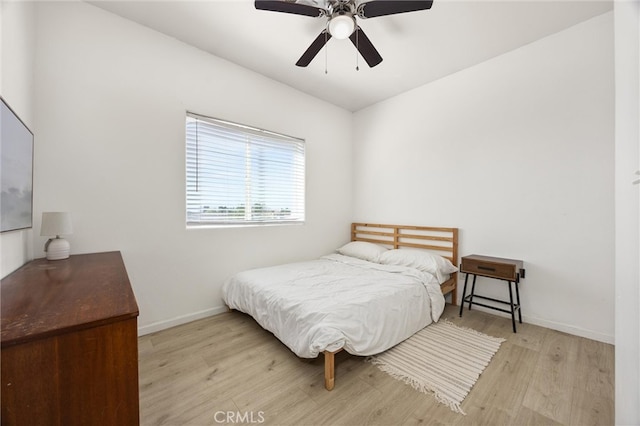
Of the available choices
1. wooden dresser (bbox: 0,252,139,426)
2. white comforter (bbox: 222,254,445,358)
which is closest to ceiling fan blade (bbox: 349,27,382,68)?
white comforter (bbox: 222,254,445,358)

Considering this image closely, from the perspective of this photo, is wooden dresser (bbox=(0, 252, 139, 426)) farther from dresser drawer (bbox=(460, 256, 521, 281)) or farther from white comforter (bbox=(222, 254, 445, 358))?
dresser drawer (bbox=(460, 256, 521, 281))

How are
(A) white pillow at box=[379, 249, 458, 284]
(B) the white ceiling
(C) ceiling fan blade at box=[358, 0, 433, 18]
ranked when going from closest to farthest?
(C) ceiling fan blade at box=[358, 0, 433, 18], (B) the white ceiling, (A) white pillow at box=[379, 249, 458, 284]

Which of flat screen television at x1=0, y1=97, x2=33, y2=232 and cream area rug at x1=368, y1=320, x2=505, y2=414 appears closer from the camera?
flat screen television at x1=0, y1=97, x2=33, y2=232

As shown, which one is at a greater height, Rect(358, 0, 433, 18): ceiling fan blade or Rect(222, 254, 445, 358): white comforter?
Rect(358, 0, 433, 18): ceiling fan blade

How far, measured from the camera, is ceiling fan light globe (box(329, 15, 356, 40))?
67.8 inches

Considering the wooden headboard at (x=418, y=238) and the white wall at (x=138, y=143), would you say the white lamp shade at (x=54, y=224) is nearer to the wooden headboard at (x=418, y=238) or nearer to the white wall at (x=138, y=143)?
the white wall at (x=138, y=143)

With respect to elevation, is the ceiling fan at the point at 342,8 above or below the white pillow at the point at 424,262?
above

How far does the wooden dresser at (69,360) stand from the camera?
27.7 inches

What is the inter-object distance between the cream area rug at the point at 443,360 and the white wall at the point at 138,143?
184 centimetres

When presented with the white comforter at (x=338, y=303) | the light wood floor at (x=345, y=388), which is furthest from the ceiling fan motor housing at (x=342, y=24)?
the light wood floor at (x=345, y=388)

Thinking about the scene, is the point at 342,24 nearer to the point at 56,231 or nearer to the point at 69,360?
the point at 69,360

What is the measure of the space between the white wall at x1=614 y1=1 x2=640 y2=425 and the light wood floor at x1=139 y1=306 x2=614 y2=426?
64cm

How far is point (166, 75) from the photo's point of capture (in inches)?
95.2

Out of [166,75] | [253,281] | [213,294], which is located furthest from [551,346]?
[166,75]
